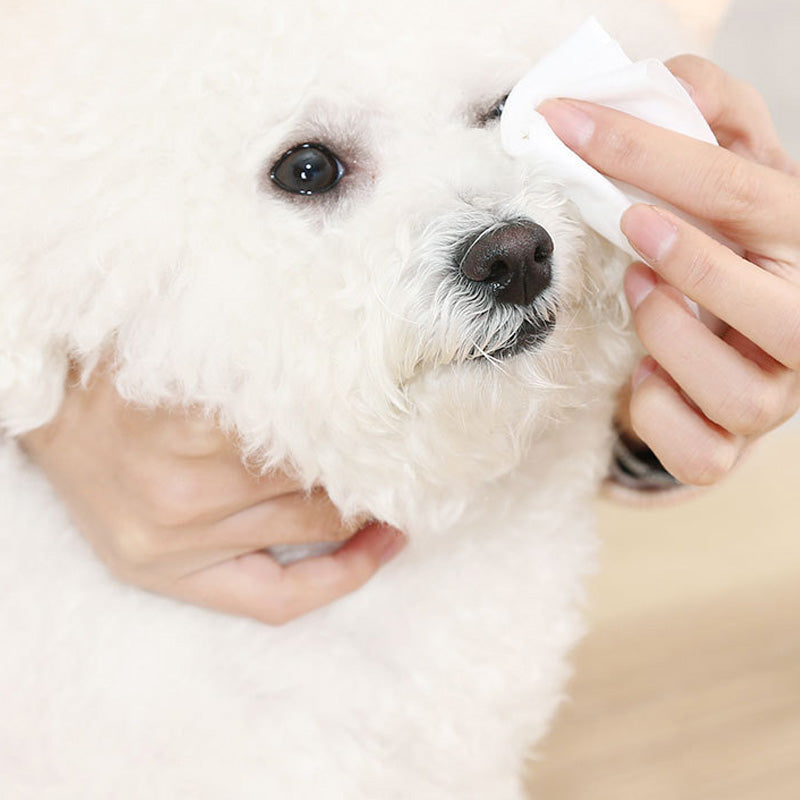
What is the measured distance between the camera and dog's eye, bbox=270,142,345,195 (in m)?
0.65

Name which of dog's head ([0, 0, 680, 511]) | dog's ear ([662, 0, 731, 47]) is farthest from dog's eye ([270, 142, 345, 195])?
dog's ear ([662, 0, 731, 47])

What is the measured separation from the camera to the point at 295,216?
654 mm

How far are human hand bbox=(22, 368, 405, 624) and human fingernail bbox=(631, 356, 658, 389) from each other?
227mm

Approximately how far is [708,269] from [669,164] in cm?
7

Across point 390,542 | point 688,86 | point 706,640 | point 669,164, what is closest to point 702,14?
point 688,86

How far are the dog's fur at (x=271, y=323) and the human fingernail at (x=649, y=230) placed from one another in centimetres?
4

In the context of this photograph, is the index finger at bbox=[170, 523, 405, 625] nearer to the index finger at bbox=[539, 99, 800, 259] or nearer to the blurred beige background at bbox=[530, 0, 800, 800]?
the index finger at bbox=[539, 99, 800, 259]

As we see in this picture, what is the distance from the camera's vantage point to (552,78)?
2.09 ft

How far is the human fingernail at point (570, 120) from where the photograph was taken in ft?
2.09

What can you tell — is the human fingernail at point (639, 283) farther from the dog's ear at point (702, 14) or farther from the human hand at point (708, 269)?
the dog's ear at point (702, 14)

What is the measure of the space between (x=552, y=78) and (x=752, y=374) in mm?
224

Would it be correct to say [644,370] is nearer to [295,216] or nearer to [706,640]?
[295,216]

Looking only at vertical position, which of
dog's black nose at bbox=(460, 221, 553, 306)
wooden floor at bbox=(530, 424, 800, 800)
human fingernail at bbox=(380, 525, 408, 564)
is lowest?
wooden floor at bbox=(530, 424, 800, 800)

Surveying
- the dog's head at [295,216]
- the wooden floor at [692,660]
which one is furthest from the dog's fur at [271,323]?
the wooden floor at [692,660]
